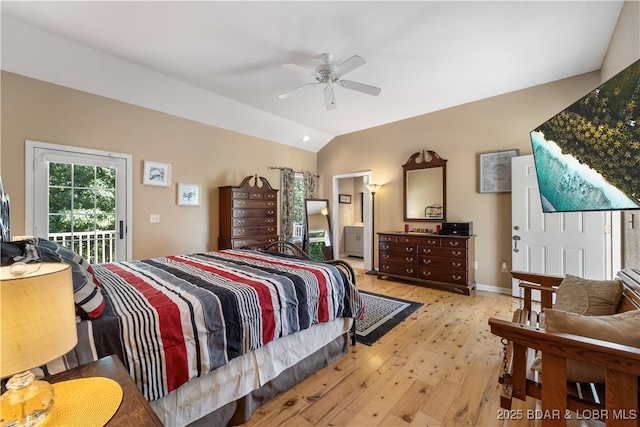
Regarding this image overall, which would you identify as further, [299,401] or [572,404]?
[299,401]

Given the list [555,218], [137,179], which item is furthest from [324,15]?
[555,218]

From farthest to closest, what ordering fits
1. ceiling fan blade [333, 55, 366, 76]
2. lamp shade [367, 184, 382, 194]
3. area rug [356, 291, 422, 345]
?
lamp shade [367, 184, 382, 194]
area rug [356, 291, 422, 345]
ceiling fan blade [333, 55, 366, 76]

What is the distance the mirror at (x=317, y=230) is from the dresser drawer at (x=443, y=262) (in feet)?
7.44

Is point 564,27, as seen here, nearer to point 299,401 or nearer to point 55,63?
point 299,401

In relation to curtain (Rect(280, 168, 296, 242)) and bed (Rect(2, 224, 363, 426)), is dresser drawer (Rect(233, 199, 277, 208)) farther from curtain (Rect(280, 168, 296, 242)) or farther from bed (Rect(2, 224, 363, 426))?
bed (Rect(2, 224, 363, 426))

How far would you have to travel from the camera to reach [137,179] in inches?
140

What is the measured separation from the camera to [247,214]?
174 inches

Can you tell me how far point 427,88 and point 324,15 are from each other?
1961 millimetres

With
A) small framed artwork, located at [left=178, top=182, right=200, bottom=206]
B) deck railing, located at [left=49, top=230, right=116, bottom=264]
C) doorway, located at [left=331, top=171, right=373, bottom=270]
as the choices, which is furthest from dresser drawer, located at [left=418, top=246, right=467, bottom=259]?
deck railing, located at [left=49, top=230, right=116, bottom=264]

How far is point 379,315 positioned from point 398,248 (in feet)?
5.37

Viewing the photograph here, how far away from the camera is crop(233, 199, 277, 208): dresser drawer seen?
4266 millimetres

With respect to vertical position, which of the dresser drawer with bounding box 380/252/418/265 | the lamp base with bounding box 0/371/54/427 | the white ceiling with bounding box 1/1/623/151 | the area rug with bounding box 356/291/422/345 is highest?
the white ceiling with bounding box 1/1/623/151

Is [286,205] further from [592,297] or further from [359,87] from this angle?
[592,297]

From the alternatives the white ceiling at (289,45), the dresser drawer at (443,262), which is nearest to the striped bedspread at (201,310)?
the white ceiling at (289,45)
